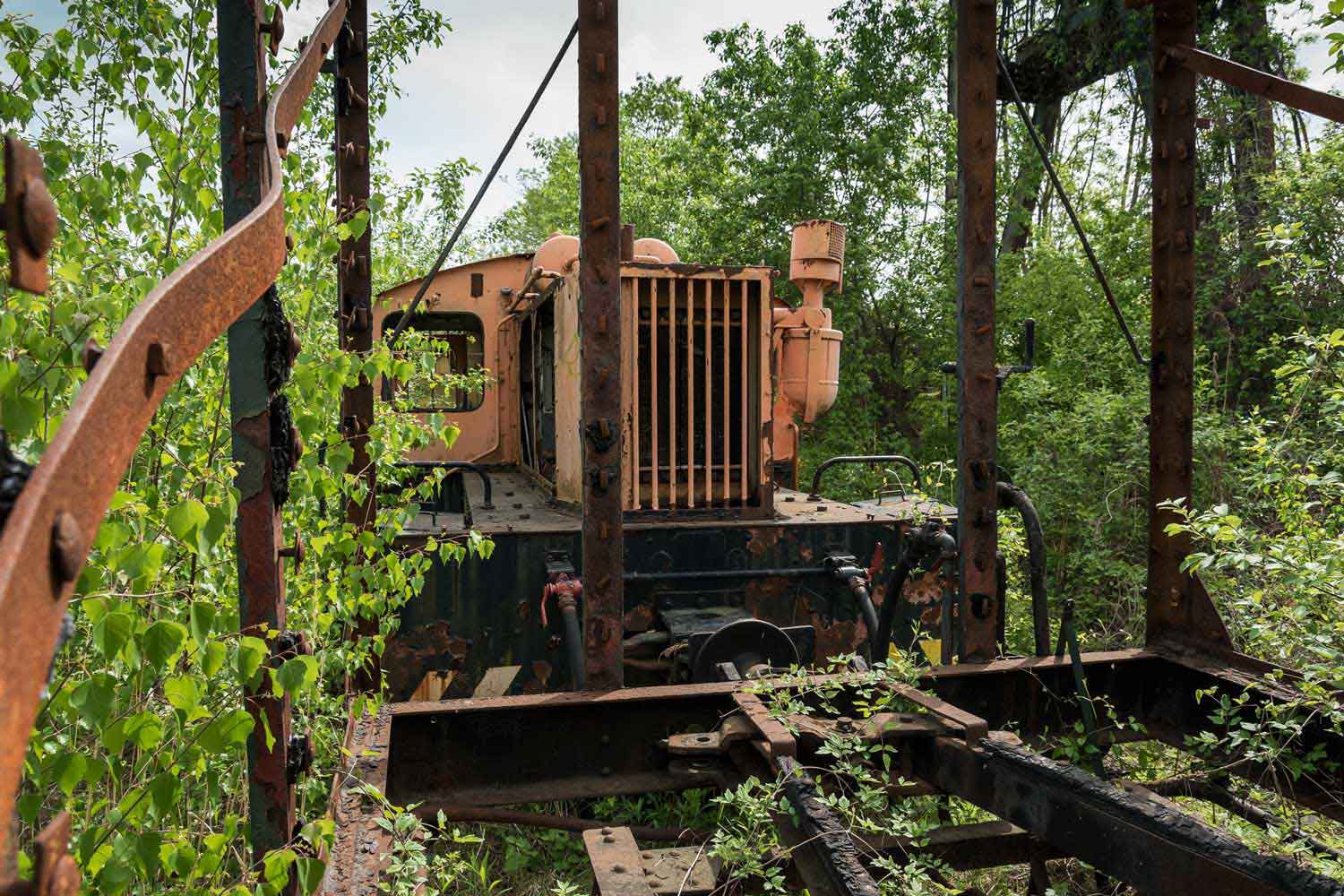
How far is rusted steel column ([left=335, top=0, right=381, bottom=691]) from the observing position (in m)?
3.35

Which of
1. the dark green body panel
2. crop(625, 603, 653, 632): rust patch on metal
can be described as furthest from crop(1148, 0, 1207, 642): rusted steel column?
crop(625, 603, 653, 632): rust patch on metal

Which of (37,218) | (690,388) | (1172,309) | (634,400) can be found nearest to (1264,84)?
(1172,309)

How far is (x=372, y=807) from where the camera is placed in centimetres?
216

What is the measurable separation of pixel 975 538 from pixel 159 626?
267cm

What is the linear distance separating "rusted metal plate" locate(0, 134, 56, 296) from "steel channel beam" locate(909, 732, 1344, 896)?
6.88 ft

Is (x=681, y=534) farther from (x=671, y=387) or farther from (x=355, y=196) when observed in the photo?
(x=355, y=196)

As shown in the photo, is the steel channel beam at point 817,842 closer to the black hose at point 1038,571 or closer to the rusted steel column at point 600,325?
the rusted steel column at point 600,325

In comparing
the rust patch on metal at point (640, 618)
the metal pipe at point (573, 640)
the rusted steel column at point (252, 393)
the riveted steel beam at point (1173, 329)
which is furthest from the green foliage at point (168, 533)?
the riveted steel beam at point (1173, 329)

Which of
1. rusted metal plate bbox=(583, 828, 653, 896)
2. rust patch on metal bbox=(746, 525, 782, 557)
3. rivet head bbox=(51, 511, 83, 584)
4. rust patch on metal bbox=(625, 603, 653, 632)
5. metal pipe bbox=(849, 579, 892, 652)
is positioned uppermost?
rivet head bbox=(51, 511, 83, 584)

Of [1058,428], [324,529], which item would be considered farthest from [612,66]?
[1058,428]

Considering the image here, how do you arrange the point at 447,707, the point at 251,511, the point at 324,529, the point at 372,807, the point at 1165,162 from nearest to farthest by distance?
the point at 251,511
the point at 372,807
the point at 447,707
the point at 324,529
the point at 1165,162

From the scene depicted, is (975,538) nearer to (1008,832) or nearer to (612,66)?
(1008,832)

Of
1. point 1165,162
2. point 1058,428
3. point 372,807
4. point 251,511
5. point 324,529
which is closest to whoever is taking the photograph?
point 251,511

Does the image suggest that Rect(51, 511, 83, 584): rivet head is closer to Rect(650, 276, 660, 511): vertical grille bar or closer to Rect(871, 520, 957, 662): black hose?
Rect(871, 520, 957, 662): black hose
